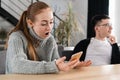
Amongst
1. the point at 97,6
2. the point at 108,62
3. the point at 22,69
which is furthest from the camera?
the point at 97,6

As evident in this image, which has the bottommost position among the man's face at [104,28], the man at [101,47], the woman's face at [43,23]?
the man at [101,47]

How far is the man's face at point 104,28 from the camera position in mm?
2757

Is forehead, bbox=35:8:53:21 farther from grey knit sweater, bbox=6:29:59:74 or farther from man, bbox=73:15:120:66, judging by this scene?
man, bbox=73:15:120:66

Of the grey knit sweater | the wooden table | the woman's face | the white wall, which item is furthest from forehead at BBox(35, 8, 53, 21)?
the white wall

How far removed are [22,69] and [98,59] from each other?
1433 millimetres

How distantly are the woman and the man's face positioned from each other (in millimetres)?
1071

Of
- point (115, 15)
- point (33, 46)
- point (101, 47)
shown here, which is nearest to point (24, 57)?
point (33, 46)

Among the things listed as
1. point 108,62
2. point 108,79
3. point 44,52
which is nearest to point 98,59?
point 108,62

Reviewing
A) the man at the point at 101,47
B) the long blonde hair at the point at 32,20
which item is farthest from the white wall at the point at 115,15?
the long blonde hair at the point at 32,20

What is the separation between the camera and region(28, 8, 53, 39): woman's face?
163 cm

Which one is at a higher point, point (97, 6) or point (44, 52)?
point (97, 6)

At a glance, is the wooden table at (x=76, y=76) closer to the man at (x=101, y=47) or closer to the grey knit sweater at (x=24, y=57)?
the grey knit sweater at (x=24, y=57)

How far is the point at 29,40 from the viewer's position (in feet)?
5.47

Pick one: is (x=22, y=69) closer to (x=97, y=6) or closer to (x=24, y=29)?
(x=24, y=29)
